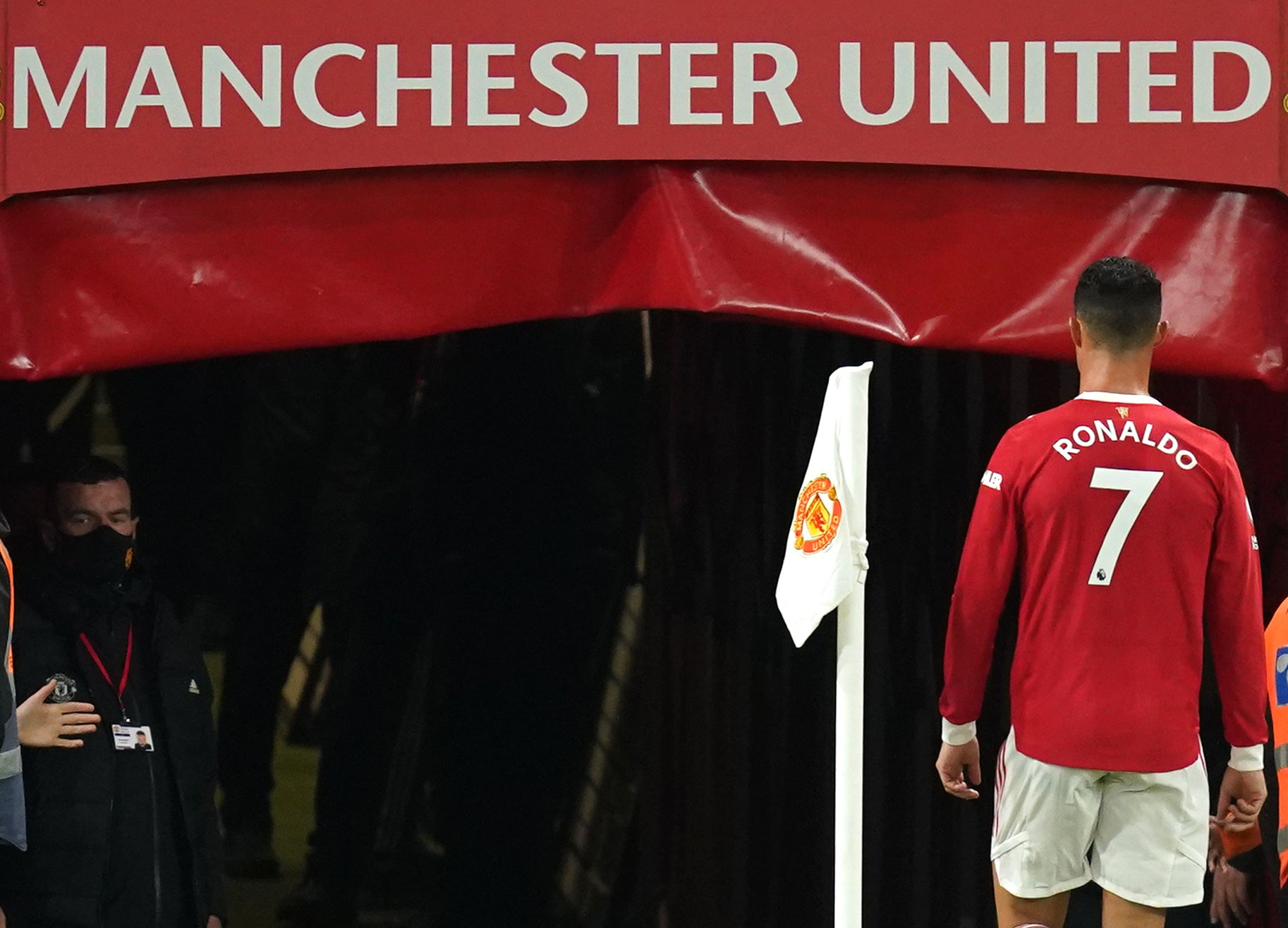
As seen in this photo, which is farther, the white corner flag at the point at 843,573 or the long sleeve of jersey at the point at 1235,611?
the long sleeve of jersey at the point at 1235,611

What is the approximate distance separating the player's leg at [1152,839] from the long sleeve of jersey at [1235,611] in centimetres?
15

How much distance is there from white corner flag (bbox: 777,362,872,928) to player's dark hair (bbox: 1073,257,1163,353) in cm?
52

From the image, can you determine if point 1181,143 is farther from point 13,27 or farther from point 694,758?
point 13,27

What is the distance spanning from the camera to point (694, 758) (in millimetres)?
5801

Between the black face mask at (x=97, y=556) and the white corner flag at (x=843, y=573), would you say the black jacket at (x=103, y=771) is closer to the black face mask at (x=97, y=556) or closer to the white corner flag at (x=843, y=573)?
the black face mask at (x=97, y=556)

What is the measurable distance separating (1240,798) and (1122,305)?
1119 millimetres

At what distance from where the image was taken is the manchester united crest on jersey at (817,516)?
3951mm

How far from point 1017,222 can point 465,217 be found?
4.32 ft

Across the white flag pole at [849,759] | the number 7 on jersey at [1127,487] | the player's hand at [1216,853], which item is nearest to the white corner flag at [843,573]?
the white flag pole at [849,759]

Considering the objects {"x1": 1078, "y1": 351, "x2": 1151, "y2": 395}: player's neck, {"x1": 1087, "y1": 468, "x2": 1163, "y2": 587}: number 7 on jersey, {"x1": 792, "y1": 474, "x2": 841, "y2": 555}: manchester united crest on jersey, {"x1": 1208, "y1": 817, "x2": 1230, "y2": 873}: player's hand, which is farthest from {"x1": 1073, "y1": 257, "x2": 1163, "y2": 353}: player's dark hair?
{"x1": 1208, "y1": 817, "x2": 1230, "y2": 873}: player's hand

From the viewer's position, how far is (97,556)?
515cm

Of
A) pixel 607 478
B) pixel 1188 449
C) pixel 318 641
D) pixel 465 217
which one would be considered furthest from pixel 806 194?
pixel 318 641

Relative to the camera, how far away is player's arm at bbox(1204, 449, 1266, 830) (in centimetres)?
405

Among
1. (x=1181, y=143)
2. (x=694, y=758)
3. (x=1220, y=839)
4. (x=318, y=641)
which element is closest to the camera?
(x=1181, y=143)
